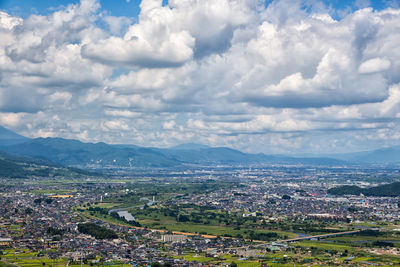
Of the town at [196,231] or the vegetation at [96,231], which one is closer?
the town at [196,231]

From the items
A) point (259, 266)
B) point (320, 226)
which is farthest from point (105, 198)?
point (259, 266)

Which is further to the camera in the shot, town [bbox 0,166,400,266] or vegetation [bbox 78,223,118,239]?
vegetation [bbox 78,223,118,239]

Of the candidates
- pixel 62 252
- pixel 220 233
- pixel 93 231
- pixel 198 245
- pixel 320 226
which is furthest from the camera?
pixel 320 226

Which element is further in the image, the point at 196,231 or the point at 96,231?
the point at 196,231

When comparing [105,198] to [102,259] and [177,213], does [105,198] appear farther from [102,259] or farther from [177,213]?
[102,259]

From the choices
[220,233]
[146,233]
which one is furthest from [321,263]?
[146,233]

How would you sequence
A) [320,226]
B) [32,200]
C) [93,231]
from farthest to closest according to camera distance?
[32,200]
[320,226]
[93,231]

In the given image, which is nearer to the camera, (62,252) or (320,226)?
(62,252)

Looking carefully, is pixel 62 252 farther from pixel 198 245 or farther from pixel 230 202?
pixel 230 202

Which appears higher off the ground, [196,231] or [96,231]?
[96,231]
